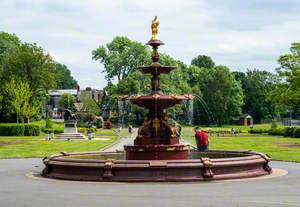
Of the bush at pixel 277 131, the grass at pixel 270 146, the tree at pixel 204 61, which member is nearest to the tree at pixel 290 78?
the bush at pixel 277 131

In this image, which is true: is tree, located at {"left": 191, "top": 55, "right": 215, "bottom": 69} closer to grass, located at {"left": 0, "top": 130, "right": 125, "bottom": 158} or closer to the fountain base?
grass, located at {"left": 0, "top": 130, "right": 125, "bottom": 158}

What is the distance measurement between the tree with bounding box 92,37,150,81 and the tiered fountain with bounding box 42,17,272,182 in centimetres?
8496

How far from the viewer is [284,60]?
80.1 m

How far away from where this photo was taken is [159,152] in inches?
935

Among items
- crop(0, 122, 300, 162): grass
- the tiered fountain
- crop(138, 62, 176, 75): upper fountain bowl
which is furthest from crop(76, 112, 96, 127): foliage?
crop(138, 62, 176, 75): upper fountain bowl

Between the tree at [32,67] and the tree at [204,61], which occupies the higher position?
the tree at [204,61]

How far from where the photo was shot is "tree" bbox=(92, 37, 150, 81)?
113062mm

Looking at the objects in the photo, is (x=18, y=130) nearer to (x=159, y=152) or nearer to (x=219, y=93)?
(x=219, y=93)

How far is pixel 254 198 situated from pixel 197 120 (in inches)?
4343

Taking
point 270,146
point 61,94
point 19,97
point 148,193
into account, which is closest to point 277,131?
point 270,146

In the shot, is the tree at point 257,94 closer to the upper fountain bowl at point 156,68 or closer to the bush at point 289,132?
the bush at point 289,132

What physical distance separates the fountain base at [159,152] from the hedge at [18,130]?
54035 mm

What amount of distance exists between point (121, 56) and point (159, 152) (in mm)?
91759

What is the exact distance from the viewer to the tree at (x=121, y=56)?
113062 mm
